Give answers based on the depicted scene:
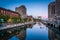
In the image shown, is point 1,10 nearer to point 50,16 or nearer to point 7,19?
point 7,19

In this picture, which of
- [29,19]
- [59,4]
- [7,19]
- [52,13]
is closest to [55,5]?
[59,4]

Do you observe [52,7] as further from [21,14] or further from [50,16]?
[21,14]

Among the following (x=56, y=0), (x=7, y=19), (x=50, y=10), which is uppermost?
(x=56, y=0)

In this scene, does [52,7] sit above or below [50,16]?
above

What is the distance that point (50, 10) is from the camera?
22.2 metres

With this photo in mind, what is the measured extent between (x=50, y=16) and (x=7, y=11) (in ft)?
24.7

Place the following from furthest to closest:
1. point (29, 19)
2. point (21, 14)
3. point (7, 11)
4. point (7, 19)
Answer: point (29, 19)
point (21, 14)
point (7, 11)
point (7, 19)

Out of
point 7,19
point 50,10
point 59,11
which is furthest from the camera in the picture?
point 50,10

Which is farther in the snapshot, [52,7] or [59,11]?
[52,7]

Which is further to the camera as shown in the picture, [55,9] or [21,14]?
[21,14]

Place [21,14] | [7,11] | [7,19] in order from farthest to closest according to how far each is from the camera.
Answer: [21,14] → [7,11] → [7,19]

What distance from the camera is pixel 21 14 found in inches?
1121

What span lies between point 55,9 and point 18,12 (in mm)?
9210

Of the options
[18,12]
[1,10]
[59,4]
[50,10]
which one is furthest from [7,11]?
[59,4]
